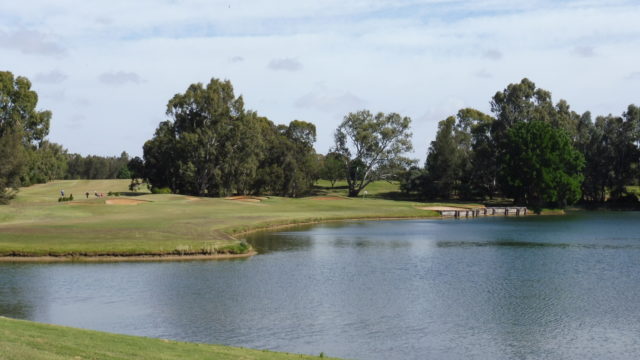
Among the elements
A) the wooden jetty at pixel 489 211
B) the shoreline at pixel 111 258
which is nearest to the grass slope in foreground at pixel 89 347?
the shoreline at pixel 111 258

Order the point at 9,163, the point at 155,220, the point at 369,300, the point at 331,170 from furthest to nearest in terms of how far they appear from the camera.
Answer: the point at 331,170 < the point at 9,163 < the point at 155,220 < the point at 369,300

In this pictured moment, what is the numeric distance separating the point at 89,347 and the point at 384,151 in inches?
4761

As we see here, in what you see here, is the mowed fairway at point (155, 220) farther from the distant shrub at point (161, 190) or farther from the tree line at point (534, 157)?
the tree line at point (534, 157)

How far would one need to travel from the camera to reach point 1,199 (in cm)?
8144

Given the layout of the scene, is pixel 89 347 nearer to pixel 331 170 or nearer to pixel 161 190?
pixel 161 190

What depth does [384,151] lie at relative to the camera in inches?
5453

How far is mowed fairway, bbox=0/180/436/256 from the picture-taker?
48875 millimetres

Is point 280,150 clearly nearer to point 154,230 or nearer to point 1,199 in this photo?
point 1,199

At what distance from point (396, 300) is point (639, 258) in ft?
83.5

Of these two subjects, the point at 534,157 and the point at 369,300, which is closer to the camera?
the point at 369,300

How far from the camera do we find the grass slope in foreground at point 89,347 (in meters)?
17.7

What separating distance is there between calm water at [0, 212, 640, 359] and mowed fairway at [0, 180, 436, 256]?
142 inches

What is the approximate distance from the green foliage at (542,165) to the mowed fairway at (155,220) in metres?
19.4

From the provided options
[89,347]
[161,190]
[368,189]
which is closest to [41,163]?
[161,190]
